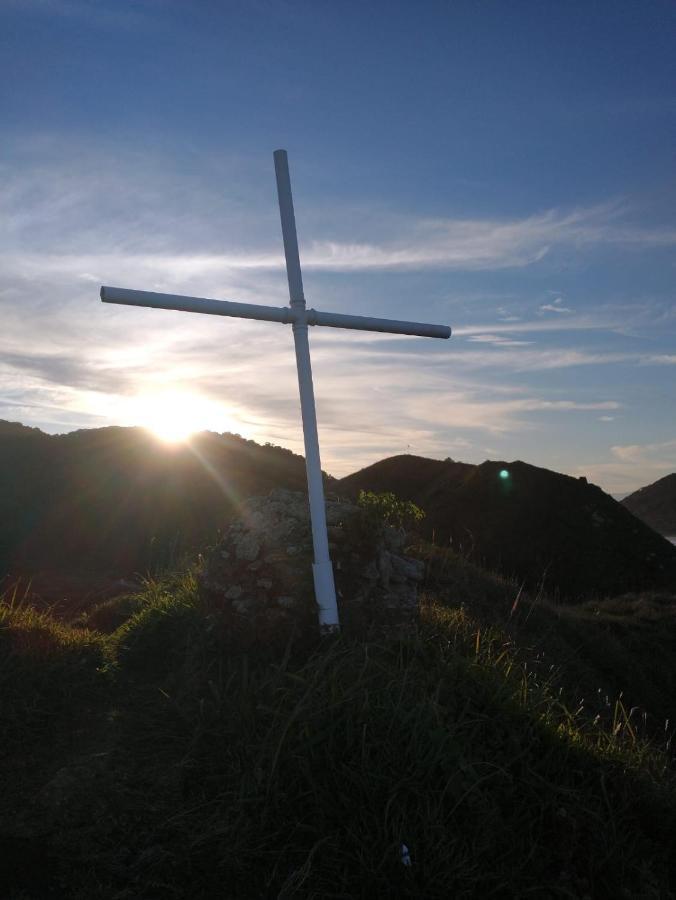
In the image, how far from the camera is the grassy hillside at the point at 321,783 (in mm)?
3338

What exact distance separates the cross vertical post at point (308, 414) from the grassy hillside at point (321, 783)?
0.33m

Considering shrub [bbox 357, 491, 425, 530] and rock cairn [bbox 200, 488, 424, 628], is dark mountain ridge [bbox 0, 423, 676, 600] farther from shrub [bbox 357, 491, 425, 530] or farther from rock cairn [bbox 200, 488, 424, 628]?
rock cairn [bbox 200, 488, 424, 628]

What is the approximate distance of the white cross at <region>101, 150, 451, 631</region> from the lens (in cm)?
522

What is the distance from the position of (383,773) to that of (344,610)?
6.76 feet

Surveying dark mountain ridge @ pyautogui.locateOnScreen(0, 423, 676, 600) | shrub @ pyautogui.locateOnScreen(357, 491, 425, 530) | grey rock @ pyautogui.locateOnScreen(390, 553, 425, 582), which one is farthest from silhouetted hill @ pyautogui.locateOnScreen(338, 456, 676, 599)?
grey rock @ pyautogui.locateOnScreen(390, 553, 425, 582)

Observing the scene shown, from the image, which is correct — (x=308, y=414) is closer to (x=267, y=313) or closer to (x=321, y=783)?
(x=267, y=313)

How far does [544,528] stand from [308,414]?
9985 millimetres

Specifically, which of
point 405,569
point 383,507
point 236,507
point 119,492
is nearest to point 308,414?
point 383,507

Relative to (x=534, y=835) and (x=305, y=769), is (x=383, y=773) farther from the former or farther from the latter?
(x=534, y=835)

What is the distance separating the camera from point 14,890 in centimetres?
333

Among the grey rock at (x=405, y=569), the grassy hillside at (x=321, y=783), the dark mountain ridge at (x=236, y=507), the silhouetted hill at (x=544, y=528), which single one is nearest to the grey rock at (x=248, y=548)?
the grassy hillside at (x=321, y=783)

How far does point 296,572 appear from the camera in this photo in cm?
562

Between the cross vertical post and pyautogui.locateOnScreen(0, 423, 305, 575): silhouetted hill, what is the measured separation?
635cm

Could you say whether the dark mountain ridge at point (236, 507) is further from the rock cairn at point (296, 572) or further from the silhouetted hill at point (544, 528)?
the rock cairn at point (296, 572)
